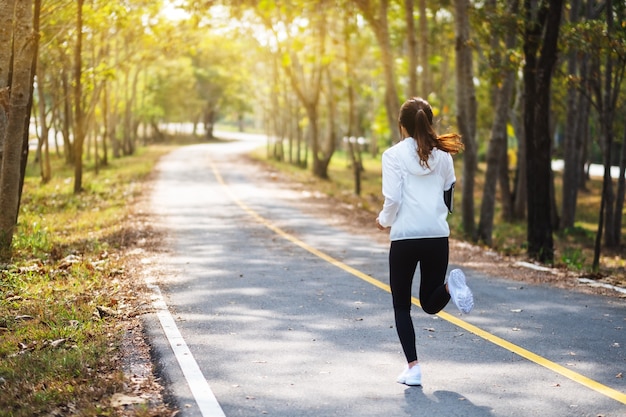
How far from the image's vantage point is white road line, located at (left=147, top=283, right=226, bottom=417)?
228 inches

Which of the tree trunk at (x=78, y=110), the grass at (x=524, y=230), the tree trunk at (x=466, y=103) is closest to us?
the grass at (x=524, y=230)

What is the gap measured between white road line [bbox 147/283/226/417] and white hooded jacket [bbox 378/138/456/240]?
1723mm

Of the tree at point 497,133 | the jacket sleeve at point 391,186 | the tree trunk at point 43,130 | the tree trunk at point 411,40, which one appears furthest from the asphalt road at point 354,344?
the tree trunk at point 43,130

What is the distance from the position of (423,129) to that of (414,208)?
1.88 ft

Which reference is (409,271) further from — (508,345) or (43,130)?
(43,130)

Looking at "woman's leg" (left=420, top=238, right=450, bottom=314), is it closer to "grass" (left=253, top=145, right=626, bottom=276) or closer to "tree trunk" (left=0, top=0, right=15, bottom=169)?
"grass" (left=253, top=145, right=626, bottom=276)

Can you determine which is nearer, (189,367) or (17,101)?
(189,367)

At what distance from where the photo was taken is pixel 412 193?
21.0 ft

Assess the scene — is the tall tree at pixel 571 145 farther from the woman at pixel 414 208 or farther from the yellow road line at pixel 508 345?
the woman at pixel 414 208

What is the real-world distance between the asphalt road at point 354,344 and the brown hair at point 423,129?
1727 mm

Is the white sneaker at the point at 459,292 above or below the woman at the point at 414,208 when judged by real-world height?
below

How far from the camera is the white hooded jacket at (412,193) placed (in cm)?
633

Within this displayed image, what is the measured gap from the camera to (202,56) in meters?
87.4

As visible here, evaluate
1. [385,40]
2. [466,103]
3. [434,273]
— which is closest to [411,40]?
[385,40]
